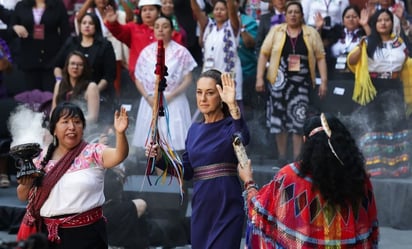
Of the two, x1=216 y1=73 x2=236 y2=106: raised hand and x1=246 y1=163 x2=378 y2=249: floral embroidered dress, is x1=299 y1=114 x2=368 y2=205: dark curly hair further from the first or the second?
x1=216 y1=73 x2=236 y2=106: raised hand

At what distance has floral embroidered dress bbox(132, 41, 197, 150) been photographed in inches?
390

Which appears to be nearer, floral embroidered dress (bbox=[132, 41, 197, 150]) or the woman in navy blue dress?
the woman in navy blue dress

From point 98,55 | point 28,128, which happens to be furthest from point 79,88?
point 28,128

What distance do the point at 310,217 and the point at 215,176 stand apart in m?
1.02

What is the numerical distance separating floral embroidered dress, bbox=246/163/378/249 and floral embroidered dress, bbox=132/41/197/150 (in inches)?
166

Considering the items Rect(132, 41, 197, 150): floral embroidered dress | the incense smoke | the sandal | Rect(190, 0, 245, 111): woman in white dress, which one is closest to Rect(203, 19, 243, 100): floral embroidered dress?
Rect(190, 0, 245, 111): woman in white dress

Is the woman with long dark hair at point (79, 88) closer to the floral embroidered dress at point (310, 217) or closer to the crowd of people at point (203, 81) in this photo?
the crowd of people at point (203, 81)

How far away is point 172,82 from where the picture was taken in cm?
995

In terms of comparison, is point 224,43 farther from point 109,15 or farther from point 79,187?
point 79,187

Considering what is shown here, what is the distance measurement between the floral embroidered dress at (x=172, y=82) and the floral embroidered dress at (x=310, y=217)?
4.21 m

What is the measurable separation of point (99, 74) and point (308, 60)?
2.24 meters

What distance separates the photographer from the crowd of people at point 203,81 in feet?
20.2

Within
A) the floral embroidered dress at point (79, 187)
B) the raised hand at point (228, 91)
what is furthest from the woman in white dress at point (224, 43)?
the floral embroidered dress at point (79, 187)

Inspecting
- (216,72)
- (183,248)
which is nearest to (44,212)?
(216,72)
